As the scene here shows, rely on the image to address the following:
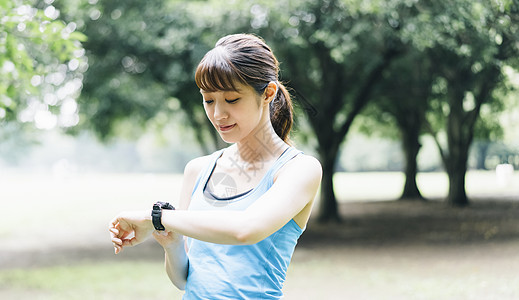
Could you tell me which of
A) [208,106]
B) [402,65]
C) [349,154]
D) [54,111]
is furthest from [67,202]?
[349,154]

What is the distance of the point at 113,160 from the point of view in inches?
3118

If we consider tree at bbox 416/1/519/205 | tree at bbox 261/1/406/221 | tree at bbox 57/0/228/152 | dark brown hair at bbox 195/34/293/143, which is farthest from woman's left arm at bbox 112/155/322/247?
tree at bbox 57/0/228/152

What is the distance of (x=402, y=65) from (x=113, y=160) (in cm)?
6814

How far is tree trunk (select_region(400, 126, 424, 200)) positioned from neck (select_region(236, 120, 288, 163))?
76.3 feet

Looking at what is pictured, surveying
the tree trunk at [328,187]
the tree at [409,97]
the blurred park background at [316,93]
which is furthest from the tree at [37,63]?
the tree at [409,97]

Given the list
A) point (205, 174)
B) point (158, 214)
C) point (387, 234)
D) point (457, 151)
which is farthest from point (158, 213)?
point (457, 151)

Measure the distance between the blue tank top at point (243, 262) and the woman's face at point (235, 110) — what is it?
0.44ft

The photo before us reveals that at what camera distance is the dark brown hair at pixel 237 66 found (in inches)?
59.1

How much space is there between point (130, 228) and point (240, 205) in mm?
319

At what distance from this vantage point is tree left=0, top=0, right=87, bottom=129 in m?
5.46

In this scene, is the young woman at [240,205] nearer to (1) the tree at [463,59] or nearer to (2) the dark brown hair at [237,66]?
(2) the dark brown hair at [237,66]

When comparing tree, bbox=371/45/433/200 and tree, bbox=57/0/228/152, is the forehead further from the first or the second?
tree, bbox=371/45/433/200

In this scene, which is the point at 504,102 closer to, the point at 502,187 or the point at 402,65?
the point at 402,65

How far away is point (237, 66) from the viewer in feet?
4.94
